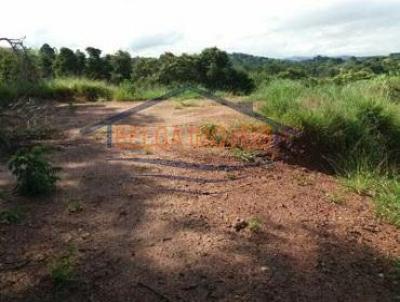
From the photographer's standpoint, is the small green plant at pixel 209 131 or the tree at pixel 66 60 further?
the tree at pixel 66 60

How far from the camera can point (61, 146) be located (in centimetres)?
478

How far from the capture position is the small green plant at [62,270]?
2.28m

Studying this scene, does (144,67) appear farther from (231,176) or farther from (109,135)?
(231,176)

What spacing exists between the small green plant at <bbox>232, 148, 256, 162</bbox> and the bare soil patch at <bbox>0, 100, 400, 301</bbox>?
0.35 ft

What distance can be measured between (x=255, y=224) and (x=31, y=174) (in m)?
1.64

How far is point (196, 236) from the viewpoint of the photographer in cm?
280

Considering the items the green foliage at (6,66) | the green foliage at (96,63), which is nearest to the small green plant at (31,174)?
the green foliage at (6,66)

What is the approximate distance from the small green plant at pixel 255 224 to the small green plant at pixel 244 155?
4.21 ft

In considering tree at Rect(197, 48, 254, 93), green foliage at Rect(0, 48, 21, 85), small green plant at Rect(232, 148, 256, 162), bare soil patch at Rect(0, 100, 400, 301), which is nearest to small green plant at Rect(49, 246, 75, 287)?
bare soil patch at Rect(0, 100, 400, 301)

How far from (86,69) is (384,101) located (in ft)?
62.5

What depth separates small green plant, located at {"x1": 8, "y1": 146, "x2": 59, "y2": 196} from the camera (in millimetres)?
3279

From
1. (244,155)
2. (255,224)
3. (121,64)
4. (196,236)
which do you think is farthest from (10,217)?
(121,64)

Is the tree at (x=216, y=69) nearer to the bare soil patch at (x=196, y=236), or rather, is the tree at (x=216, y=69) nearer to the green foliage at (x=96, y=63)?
the green foliage at (x=96, y=63)

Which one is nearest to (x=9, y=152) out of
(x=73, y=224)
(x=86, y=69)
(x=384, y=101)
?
(x=73, y=224)
